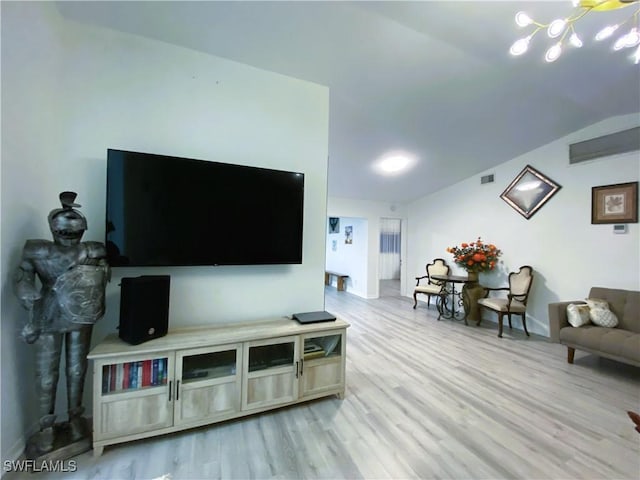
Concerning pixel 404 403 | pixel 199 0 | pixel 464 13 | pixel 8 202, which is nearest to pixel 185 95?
pixel 199 0

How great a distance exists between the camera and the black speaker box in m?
1.66

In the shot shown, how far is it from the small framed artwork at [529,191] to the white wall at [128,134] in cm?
365

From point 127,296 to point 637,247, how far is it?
5.21 meters

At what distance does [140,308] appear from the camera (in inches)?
66.1

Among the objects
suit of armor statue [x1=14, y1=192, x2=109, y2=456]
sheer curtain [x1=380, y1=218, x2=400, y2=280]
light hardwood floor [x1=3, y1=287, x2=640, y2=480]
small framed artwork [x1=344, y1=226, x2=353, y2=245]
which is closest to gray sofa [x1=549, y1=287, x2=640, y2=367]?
light hardwood floor [x1=3, y1=287, x2=640, y2=480]

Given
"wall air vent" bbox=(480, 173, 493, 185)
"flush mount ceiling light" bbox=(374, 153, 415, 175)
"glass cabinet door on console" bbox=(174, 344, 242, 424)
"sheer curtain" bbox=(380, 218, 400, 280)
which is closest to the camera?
"glass cabinet door on console" bbox=(174, 344, 242, 424)

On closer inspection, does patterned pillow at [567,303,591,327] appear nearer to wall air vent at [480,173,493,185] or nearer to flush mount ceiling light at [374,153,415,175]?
wall air vent at [480,173,493,185]

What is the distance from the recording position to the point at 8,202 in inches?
57.9

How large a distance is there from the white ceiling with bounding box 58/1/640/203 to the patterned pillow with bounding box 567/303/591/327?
2345 millimetres

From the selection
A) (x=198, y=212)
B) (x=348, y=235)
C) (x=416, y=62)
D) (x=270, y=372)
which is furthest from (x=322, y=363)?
(x=348, y=235)

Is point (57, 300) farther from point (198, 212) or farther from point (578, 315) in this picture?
point (578, 315)

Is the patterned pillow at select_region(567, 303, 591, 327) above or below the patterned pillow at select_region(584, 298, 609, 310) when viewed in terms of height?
below

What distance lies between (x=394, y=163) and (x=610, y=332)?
3337 millimetres

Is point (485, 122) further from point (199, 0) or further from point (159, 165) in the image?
point (159, 165)
